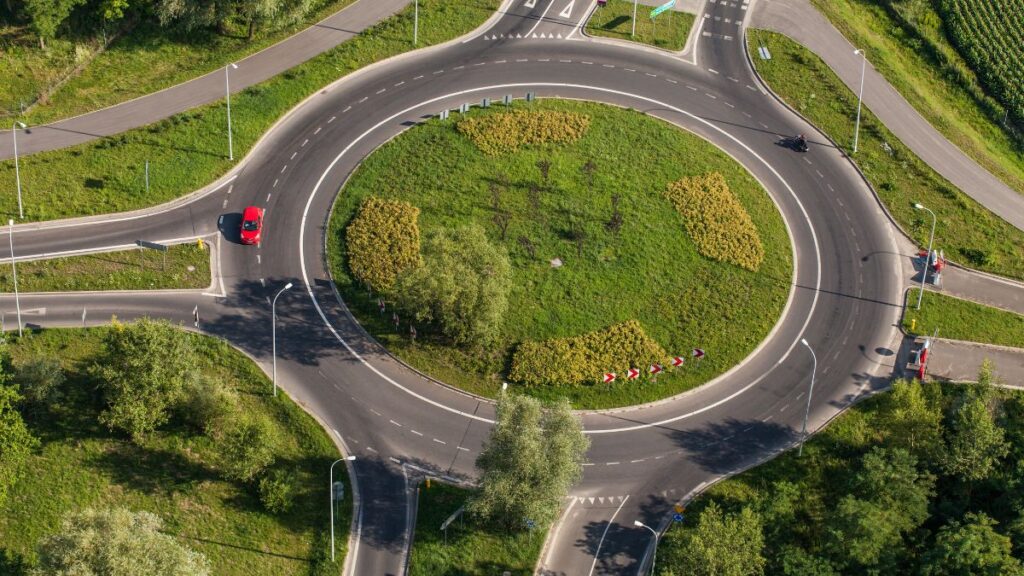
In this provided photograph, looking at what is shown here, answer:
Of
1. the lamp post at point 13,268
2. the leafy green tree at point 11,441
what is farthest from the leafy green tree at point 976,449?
the lamp post at point 13,268

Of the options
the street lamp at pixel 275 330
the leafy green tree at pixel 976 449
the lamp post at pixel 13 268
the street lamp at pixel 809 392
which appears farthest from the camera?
the lamp post at pixel 13 268

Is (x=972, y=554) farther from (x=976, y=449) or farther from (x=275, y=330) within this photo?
(x=275, y=330)

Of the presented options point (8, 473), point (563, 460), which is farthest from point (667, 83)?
point (8, 473)

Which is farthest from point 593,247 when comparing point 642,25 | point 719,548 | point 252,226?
point 642,25

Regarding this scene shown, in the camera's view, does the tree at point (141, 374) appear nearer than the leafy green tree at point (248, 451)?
No

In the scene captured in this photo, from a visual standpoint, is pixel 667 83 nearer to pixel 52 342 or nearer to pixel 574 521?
pixel 574 521

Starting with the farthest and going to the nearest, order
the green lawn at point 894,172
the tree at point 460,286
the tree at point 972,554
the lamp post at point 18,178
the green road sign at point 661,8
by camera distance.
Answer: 1. the green road sign at point 661,8
2. the green lawn at point 894,172
3. the lamp post at point 18,178
4. the tree at point 460,286
5. the tree at point 972,554

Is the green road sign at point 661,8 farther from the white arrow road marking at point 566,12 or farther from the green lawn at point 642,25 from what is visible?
the white arrow road marking at point 566,12

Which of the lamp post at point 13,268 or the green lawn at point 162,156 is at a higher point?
the green lawn at point 162,156
